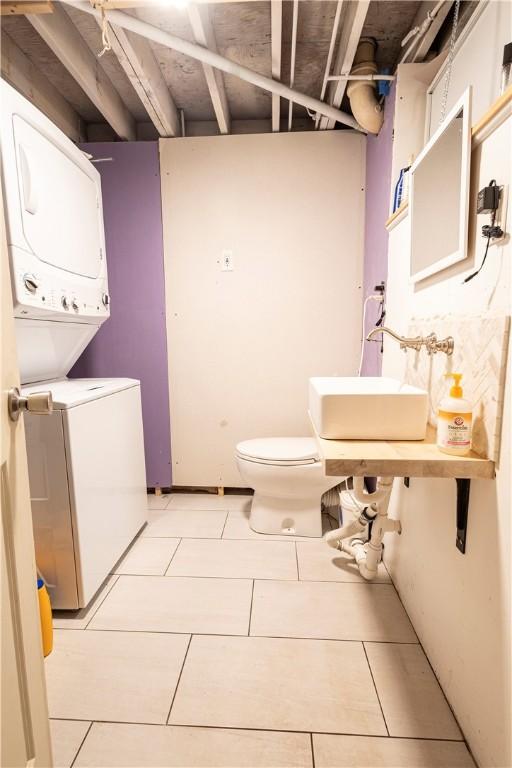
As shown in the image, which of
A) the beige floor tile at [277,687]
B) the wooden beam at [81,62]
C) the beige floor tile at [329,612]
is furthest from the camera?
the wooden beam at [81,62]

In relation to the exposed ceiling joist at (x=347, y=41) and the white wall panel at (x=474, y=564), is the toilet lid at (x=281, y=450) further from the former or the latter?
the exposed ceiling joist at (x=347, y=41)

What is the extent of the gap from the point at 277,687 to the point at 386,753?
12.4 inches

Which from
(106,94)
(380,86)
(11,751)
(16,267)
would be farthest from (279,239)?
(11,751)

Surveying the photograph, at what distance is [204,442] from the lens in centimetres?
249

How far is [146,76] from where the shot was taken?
1.73 metres

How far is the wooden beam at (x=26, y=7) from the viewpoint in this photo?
1.30 m

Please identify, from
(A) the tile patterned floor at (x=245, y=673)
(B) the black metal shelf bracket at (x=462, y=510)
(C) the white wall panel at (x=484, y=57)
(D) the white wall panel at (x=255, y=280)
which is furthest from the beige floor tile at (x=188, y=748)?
(C) the white wall panel at (x=484, y=57)

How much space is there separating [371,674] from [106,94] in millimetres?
2742

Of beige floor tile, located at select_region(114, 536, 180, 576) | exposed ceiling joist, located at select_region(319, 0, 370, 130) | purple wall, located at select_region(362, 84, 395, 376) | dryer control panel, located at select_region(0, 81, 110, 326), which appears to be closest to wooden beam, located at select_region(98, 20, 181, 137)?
dryer control panel, located at select_region(0, 81, 110, 326)

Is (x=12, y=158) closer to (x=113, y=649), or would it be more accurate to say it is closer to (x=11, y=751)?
(x=11, y=751)

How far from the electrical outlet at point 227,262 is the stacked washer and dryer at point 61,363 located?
766mm

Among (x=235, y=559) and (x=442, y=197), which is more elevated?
(x=442, y=197)

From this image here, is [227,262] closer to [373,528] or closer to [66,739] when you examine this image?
[373,528]

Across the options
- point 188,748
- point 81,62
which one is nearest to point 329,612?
point 188,748
